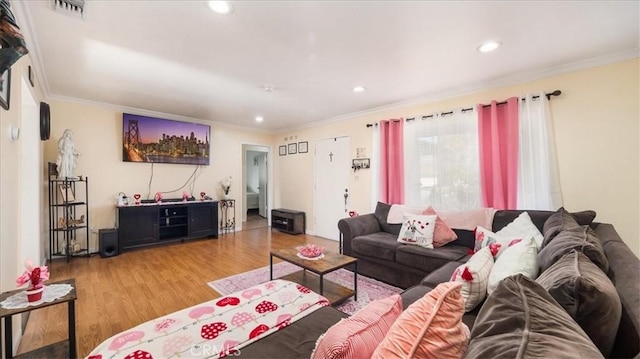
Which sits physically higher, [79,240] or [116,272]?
[79,240]

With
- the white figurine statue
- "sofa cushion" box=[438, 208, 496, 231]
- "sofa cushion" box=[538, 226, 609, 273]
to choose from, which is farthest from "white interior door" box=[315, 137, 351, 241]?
the white figurine statue

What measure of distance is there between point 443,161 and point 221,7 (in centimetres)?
309

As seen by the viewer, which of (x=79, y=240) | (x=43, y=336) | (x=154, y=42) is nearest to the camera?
(x=43, y=336)

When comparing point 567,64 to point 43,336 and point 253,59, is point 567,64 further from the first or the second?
point 43,336

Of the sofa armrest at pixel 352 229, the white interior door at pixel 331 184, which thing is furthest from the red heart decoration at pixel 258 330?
the white interior door at pixel 331 184

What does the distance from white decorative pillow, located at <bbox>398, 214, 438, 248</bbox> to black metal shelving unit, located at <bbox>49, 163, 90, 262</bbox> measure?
14.9ft

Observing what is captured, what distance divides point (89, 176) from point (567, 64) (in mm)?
6447

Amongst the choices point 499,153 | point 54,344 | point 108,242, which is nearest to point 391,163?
point 499,153

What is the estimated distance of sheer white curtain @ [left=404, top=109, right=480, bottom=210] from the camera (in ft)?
11.0

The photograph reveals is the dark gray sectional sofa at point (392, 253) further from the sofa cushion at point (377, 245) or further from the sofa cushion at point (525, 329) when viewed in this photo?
the sofa cushion at point (525, 329)

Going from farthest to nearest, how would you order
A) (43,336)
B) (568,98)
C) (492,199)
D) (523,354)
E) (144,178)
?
(144,178), (492,199), (568,98), (43,336), (523,354)

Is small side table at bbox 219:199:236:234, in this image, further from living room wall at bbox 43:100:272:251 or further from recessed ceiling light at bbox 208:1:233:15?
recessed ceiling light at bbox 208:1:233:15

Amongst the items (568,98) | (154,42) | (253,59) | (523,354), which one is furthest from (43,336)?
(568,98)

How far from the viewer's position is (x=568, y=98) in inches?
109
